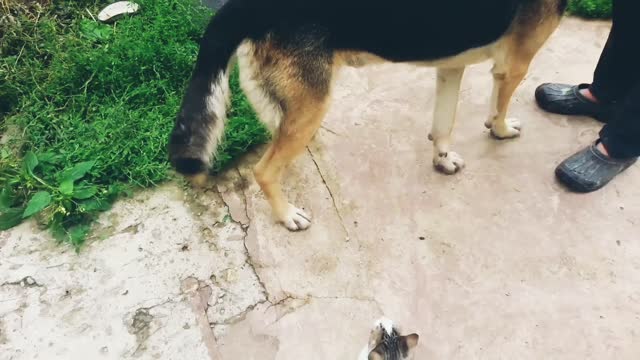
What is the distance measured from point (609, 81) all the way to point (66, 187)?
2.81 m

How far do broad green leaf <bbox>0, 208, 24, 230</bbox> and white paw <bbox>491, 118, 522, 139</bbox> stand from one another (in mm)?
2477

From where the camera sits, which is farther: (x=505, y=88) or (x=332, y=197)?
(x=332, y=197)

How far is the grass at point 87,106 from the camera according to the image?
288 cm

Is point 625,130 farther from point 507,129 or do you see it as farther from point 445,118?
point 445,118

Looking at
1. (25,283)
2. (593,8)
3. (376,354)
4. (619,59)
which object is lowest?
(25,283)

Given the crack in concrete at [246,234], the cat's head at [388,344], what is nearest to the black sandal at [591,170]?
the cat's head at [388,344]

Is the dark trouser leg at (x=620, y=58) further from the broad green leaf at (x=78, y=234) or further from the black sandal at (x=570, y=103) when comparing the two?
the broad green leaf at (x=78, y=234)

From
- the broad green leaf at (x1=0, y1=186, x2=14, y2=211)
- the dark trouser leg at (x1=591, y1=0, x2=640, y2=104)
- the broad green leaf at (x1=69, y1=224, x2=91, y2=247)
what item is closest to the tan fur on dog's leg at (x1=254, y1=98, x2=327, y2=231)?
the broad green leaf at (x1=69, y1=224, x2=91, y2=247)

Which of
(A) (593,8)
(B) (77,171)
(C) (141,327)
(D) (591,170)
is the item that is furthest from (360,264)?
(A) (593,8)

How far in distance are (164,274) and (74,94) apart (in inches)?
57.1

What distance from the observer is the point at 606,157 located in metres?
2.71

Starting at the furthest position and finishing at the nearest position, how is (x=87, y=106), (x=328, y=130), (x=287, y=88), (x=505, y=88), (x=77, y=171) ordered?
1. (x=87, y=106)
2. (x=328, y=130)
3. (x=77, y=171)
4. (x=505, y=88)
5. (x=287, y=88)

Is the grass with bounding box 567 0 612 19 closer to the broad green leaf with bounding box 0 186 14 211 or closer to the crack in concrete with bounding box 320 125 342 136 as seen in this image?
the crack in concrete with bounding box 320 125 342 136

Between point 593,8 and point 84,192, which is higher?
point 593,8
